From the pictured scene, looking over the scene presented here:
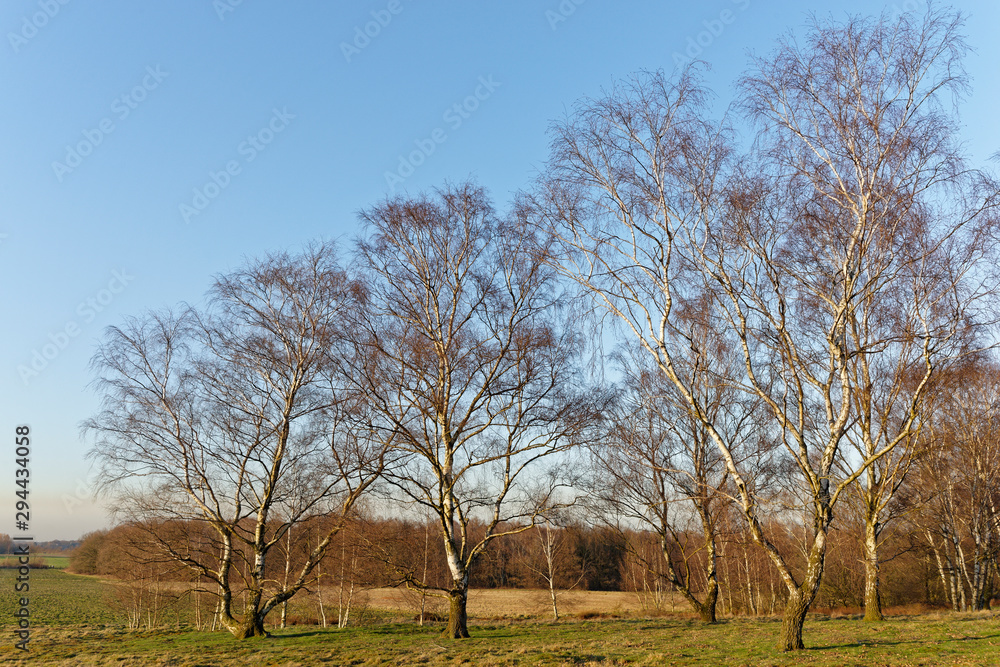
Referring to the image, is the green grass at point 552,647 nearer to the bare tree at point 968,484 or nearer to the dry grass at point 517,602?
the bare tree at point 968,484

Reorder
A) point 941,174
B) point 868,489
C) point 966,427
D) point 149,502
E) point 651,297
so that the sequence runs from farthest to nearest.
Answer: point 966,427 < point 868,489 < point 149,502 < point 651,297 < point 941,174

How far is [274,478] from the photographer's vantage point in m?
16.6

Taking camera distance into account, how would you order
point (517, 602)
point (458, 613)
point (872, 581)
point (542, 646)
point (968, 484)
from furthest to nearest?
point (517, 602) → point (968, 484) → point (872, 581) → point (458, 613) → point (542, 646)

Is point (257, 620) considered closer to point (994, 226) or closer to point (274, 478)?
point (274, 478)

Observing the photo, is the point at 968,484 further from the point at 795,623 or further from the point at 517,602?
the point at 517,602

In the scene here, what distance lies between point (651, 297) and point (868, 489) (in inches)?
415

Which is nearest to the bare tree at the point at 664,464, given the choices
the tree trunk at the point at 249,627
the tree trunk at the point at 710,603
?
→ the tree trunk at the point at 710,603

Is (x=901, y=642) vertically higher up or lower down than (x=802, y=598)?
lower down


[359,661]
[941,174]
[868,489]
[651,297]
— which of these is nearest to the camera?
[941,174]

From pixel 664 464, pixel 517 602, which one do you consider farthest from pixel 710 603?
pixel 517 602

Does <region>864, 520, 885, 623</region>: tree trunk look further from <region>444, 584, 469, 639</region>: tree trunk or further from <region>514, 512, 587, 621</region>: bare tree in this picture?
<region>514, 512, 587, 621</region>: bare tree

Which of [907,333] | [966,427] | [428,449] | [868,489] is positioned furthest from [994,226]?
[966,427]

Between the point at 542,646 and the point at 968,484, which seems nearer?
Answer: the point at 542,646

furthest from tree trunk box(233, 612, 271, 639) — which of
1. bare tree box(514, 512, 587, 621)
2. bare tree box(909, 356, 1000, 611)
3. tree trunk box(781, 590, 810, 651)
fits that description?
bare tree box(909, 356, 1000, 611)
